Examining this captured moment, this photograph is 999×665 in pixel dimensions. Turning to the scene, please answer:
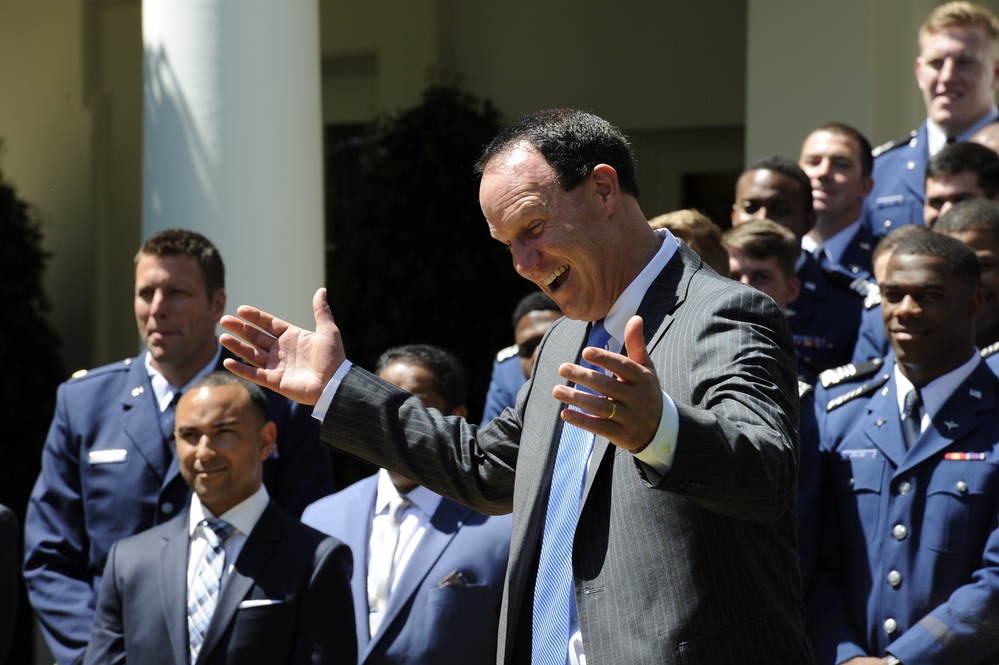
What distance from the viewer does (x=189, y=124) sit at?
5.58 metres

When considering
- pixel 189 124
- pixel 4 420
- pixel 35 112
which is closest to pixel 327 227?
pixel 35 112

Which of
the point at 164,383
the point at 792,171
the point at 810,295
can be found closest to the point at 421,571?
the point at 164,383

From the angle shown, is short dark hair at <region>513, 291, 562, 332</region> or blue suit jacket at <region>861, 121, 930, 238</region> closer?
short dark hair at <region>513, 291, 562, 332</region>

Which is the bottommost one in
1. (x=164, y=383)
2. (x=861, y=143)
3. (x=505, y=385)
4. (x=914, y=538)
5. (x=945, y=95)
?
(x=914, y=538)

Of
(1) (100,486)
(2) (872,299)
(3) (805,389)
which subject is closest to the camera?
(3) (805,389)

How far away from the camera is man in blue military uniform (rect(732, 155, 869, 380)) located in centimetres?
488

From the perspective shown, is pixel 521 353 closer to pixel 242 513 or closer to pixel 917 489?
pixel 242 513

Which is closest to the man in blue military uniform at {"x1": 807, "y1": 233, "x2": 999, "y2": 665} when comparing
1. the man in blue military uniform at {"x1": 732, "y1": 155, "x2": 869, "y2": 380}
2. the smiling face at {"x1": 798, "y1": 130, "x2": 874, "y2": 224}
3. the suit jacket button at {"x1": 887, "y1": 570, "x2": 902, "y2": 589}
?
the suit jacket button at {"x1": 887, "y1": 570, "x2": 902, "y2": 589}

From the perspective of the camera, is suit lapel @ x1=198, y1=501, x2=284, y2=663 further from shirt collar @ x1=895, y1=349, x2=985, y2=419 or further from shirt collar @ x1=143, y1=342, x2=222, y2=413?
shirt collar @ x1=895, y1=349, x2=985, y2=419

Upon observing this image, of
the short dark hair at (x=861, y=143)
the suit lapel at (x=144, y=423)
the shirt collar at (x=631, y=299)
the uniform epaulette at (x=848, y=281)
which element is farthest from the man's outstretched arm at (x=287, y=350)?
the short dark hair at (x=861, y=143)

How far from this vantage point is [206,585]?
384cm

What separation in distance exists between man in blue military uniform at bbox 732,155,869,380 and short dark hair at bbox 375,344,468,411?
1182mm

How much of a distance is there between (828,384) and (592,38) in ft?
17.5

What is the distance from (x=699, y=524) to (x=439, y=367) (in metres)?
2.37
